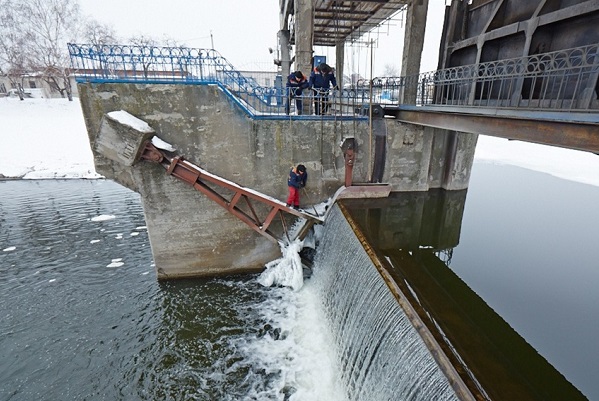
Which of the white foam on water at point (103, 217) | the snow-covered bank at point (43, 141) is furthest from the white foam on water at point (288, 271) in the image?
the snow-covered bank at point (43, 141)

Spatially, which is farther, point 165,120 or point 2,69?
point 2,69

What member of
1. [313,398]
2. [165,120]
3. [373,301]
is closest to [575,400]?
[373,301]

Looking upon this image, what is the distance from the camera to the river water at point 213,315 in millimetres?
5812

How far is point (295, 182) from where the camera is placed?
8.36m

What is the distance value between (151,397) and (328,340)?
3451mm

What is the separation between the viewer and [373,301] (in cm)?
511

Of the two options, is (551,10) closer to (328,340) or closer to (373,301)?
(373,301)

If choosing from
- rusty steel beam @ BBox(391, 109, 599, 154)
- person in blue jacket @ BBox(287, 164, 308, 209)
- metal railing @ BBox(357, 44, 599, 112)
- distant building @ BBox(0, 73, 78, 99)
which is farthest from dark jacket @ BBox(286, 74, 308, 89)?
distant building @ BBox(0, 73, 78, 99)

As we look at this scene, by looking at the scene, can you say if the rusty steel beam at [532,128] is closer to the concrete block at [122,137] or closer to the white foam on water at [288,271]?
the white foam on water at [288,271]

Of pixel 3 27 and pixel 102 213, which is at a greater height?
pixel 3 27

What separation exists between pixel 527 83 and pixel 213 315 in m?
8.70

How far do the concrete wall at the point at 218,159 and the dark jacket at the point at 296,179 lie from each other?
410 millimetres

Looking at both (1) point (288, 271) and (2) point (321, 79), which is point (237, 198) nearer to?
(1) point (288, 271)

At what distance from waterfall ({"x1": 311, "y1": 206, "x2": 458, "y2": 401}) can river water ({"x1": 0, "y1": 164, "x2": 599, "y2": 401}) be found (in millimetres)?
675
